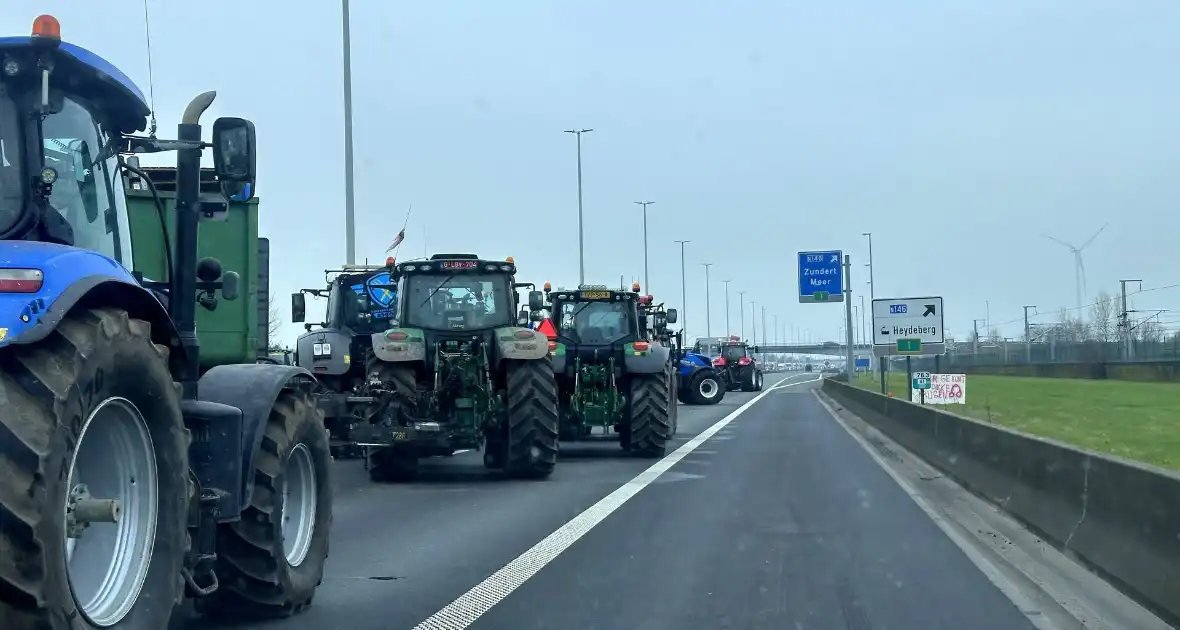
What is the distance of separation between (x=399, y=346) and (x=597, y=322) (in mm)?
7297

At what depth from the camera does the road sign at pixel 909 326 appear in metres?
32.1

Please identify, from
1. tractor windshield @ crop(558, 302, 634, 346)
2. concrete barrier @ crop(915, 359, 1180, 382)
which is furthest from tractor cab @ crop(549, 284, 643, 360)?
concrete barrier @ crop(915, 359, 1180, 382)

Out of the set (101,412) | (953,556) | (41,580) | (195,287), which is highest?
(195,287)

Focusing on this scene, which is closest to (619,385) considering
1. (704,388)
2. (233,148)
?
(233,148)

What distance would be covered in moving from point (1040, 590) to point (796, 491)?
6448 mm

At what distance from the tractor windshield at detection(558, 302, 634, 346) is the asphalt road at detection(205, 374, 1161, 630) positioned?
234 inches

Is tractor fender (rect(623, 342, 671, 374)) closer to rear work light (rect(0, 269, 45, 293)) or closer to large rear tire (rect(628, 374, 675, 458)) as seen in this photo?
large rear tire (rect(628, 374, 675, 458))

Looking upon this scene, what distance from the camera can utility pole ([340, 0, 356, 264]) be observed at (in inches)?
1094

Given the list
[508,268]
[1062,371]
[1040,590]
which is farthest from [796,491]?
[1062,371]

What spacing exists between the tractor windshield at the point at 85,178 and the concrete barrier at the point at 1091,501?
18.3 ft

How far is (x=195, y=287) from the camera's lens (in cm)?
636

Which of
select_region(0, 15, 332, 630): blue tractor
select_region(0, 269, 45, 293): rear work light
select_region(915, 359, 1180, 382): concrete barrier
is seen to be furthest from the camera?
select_region(915, 359, 1180, 382): concrete barrier

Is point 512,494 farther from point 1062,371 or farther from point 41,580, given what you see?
point 1062,371

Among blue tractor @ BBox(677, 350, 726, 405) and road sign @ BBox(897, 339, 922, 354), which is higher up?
road sign @ BBox(897, 339, 922, 354)
